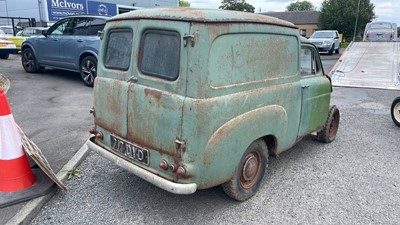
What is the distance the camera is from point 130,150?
10.6 ft

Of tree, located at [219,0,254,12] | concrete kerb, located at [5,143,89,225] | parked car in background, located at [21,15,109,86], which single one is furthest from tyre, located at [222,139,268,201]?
tree, located at [219,0,254,12]

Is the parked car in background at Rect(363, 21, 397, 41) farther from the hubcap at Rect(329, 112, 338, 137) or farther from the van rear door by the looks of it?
the van rear door

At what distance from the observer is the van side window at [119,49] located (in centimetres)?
327

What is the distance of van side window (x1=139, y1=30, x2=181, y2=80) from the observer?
2.83m

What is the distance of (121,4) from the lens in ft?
109

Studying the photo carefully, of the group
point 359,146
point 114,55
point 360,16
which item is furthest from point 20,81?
point 360,16

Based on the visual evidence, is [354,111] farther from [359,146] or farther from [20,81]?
[20,81]

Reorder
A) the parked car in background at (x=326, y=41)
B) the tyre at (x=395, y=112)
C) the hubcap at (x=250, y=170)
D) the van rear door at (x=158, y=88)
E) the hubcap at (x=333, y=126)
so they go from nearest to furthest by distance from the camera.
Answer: the van rear door at (x=158, y=88)
the hubcap at (x=250, y=170)
the hubcap at (x=333, y=126)
the tyre at (x=395, y=112)
the parked car in background at (x=326, y=41)

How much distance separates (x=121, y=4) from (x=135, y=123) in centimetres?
3321

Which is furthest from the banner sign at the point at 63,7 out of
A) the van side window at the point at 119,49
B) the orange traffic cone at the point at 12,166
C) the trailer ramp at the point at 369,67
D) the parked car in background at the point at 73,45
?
the orange traffic cone at the point at 12,166

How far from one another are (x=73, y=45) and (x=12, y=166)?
6.05 metres

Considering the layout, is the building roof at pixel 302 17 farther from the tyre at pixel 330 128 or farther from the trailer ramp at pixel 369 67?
the tyre at pixel 330 128

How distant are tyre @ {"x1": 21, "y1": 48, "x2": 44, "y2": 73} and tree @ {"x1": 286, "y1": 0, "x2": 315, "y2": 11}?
324 feet

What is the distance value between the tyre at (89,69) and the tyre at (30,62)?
2463mm
